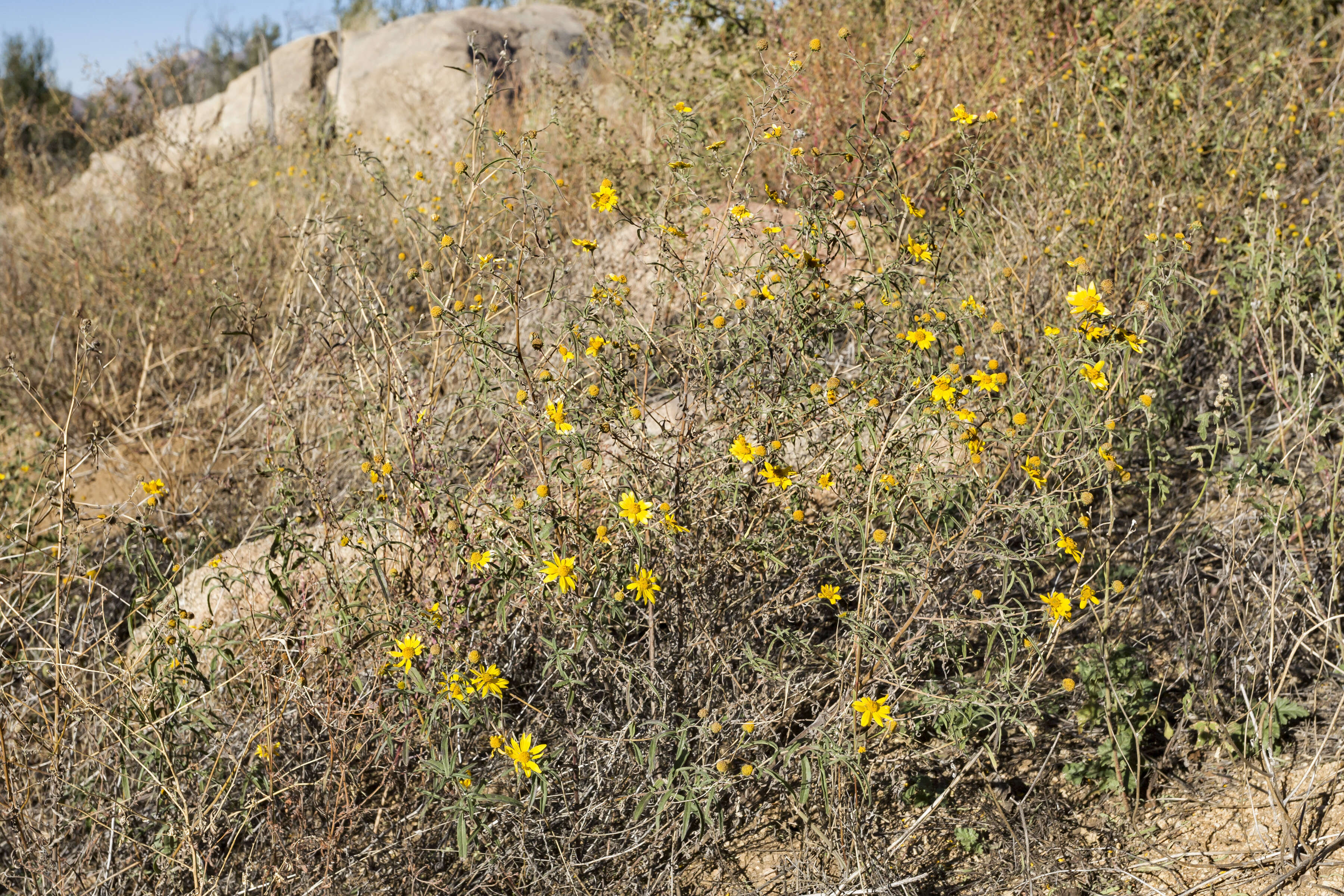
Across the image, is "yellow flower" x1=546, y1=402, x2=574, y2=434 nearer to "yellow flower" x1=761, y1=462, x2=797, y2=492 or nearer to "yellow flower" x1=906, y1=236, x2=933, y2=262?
"yellow flower" x1=761, y1=462, x2=797, y2=492

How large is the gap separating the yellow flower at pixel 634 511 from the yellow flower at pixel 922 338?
0.64 meters

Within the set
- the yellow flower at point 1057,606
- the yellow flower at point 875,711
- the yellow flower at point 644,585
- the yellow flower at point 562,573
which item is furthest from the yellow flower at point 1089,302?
the yellow flower at point 562,573

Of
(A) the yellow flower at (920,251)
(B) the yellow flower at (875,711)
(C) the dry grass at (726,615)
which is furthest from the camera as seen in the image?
(A) the yellow flower at (920,251)

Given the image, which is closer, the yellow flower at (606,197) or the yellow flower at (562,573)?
the yellow flower at (562,573)

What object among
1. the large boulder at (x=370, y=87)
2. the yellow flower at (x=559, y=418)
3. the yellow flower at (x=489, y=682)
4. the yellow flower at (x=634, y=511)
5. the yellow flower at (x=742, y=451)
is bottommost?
the yellow flower at (x=489, y=682)

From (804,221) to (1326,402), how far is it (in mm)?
2085

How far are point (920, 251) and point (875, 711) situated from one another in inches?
38.5

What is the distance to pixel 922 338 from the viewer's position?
1.93 meters

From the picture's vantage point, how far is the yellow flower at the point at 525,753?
1.65 metres

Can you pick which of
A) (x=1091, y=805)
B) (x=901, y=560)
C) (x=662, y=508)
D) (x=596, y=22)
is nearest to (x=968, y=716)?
(x=901, y=560)

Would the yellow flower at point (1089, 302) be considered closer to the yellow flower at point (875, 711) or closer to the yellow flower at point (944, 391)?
the yellow flower at point (944, 391)

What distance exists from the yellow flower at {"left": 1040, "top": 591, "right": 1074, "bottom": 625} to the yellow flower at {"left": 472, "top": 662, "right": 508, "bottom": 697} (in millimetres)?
1031

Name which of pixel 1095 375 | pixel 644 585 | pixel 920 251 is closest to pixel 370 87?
pixel 920 251

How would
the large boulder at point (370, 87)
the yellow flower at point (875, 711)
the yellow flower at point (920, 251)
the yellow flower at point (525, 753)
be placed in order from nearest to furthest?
the yellow flower at point (525, 753) < the yellow flower at point (875, 711) < the yellow flower at point (920, 251) < the large boulder at point (370, 87)
